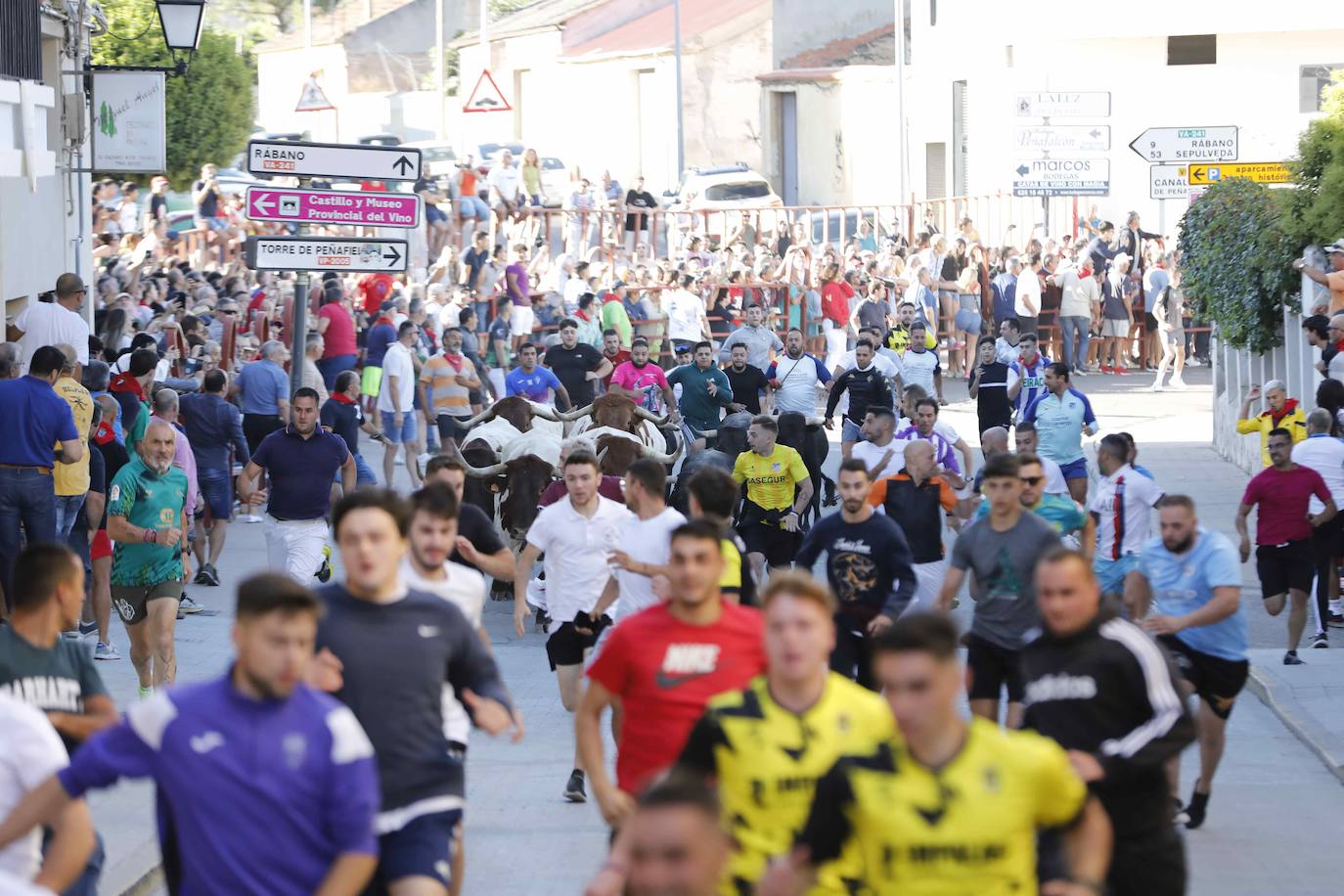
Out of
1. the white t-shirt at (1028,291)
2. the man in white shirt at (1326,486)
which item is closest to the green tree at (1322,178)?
the man in white shirt at (1326,486)

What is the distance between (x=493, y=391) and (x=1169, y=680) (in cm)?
1929

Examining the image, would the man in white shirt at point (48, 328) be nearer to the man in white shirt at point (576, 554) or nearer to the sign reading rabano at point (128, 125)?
the sign reading rabano at point (128, 125)

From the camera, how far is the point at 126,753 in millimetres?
5164

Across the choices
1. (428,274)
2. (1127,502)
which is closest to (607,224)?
(428,274)

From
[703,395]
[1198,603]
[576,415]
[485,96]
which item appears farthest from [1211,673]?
[485,96]

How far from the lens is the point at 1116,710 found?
6.54 meters

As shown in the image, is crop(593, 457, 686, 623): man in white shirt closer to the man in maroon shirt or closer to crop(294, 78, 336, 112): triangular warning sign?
the man in maroon shirt

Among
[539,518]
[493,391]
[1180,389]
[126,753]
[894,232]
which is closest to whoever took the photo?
[126,753]

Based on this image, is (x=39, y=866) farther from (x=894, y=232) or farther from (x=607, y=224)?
(x=894, y=232)

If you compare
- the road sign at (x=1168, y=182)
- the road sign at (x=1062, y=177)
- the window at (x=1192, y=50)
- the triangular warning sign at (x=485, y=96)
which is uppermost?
the window at (x=1192, y=50)

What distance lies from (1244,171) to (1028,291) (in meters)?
8.46

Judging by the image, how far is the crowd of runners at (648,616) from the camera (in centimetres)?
504

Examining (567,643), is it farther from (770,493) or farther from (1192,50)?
(1192,50)

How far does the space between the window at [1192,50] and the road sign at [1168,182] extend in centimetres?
1742
